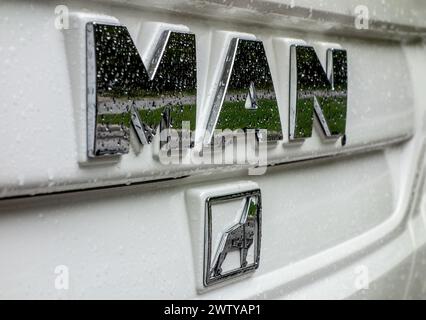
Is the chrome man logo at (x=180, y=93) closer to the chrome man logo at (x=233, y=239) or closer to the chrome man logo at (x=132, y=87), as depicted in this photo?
the chrome man logo at (x=132, y=87)

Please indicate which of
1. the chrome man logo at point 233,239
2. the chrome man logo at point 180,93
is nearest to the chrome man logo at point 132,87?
the chrome man logo at point 180,93

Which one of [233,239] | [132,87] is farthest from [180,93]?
[233,239]

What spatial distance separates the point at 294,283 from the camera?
1221 mm

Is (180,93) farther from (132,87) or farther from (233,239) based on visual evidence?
(233,239)

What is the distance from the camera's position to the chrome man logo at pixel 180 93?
2.59 feet

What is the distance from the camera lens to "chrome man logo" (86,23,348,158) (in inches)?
31.1

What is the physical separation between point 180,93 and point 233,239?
0.27m

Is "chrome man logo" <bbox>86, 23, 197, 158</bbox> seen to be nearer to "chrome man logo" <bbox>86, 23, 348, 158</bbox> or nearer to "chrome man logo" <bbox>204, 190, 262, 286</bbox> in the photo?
"chrome man logo" <bbox>86, 23, 348, 158</bbox>

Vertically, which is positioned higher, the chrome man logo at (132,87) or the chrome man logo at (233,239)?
the chrome man logo at (132,87)

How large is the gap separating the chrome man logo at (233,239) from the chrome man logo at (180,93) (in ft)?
0.34

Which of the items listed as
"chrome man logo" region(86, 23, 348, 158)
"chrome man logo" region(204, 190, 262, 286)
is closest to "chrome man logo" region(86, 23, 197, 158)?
"chrome man logo" region(86, 23, 348, 158)

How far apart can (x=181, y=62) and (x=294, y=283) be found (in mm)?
507

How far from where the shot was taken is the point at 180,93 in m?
0.89
